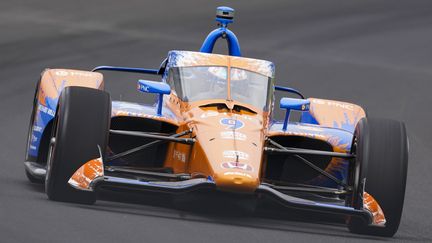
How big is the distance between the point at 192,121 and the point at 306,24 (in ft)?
52.1

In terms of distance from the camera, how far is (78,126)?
11.1 meters

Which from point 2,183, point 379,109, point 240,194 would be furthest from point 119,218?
point 379,109

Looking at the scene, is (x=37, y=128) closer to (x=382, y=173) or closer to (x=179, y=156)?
(x=179, y=156)

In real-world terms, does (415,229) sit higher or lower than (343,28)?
lower

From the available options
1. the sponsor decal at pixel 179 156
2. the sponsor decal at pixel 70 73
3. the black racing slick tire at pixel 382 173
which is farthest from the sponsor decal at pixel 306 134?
the sponsor decal at pixel 70 73

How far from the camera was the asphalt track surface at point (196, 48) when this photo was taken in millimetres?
10273

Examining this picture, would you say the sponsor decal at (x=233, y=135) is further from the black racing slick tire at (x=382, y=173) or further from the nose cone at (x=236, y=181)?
the black racing slick tire at (x=382, y=173)

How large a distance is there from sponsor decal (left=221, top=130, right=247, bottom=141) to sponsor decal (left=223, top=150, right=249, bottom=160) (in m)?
0.28

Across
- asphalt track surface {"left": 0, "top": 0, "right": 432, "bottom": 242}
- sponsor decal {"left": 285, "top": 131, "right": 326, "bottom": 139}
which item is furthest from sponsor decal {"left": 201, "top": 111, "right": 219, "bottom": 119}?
asphalt track surface {"left": 0, "top": 0, "right": 432, "bottom": 242}

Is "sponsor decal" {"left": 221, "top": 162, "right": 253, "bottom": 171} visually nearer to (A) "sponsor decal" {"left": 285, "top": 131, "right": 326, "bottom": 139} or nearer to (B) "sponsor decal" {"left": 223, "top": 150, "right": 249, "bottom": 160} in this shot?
(B) "sponsor decal" {"left": 223, "top": 150, "right": 249, "bottom": 160}

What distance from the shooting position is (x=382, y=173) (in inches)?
445

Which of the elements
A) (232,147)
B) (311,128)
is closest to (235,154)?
(232,147)

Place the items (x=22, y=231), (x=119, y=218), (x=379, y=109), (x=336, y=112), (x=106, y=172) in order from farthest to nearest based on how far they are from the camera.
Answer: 1. (x=379, y=109)
2. (x=336, y=112)
3. (x=106, y=172)
4. (x=119, y=218)
5. (x=22, y=231)

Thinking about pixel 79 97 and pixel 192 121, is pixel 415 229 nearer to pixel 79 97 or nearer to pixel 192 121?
pixel 192 121
